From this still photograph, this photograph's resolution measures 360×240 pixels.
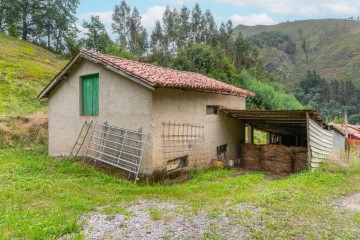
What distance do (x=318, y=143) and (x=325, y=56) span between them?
9768 centimetres

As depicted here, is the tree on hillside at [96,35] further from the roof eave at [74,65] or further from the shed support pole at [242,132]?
the shed support pole at [242,132]

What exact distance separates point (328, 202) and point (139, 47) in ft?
163

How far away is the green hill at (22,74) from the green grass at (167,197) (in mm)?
13334

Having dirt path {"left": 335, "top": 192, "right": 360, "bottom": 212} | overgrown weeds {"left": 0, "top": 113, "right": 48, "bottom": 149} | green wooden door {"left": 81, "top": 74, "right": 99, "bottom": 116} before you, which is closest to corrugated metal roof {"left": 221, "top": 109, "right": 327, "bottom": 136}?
dirt path {"left": 335, "top": 192, "right": 360, "bottom": 212}

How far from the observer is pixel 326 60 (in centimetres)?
9412

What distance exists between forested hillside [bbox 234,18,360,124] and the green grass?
1643 inches

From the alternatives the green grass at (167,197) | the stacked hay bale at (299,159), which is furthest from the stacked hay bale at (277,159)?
the green grass at (167,197)

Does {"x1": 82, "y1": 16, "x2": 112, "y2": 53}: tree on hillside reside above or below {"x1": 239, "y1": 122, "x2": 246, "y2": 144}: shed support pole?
above

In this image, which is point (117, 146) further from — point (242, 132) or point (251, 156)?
point (242, 132)

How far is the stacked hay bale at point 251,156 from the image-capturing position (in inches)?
537

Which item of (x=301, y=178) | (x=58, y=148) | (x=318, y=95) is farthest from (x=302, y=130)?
(x=318, y=95)

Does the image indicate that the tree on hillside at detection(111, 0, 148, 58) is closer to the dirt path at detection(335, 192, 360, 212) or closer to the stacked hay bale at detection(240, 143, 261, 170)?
the stacked hay bale at detection(240, 143, 261, 170)

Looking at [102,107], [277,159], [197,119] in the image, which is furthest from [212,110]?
[102,107]

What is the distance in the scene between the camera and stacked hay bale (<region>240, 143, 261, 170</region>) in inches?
537
